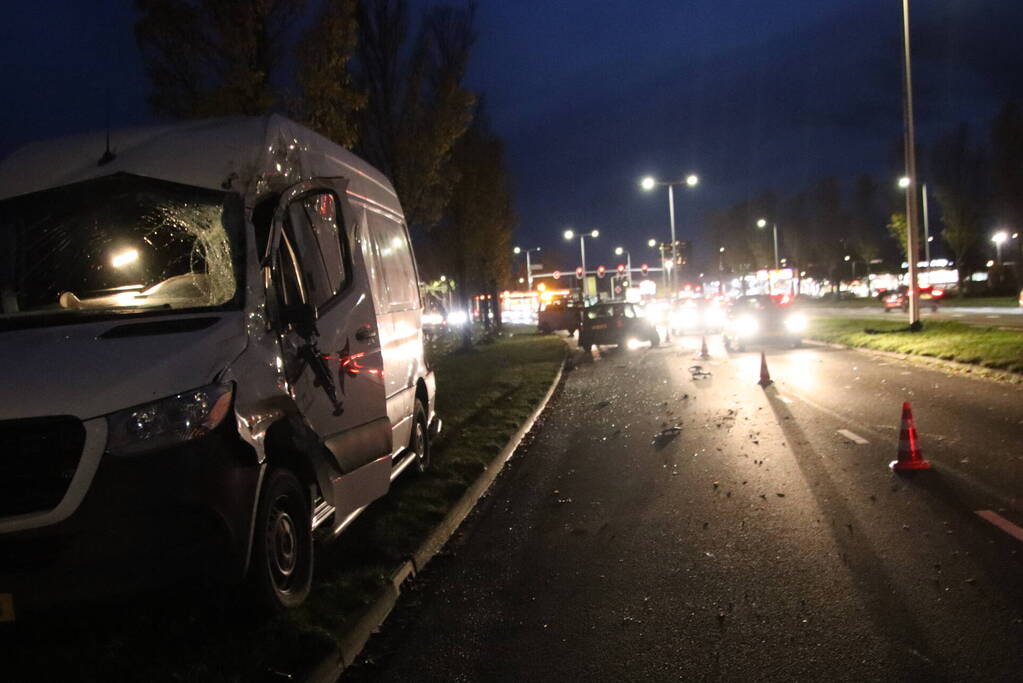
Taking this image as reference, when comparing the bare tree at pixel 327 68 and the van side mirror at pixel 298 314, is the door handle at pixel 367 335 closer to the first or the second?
the van side mirror at pixel 298 314

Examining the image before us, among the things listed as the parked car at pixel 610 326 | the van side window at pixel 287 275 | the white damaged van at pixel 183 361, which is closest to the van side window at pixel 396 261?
the white damaged van at pixel 183 361

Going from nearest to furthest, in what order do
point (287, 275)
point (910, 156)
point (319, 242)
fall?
point (287, 275) → point (319, 242) → point (910, 156)

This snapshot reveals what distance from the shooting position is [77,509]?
13.8 feet

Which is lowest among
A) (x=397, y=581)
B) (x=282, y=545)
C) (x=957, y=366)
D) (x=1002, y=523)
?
(x=957, y=366)

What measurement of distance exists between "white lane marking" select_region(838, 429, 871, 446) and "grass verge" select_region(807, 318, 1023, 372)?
6806mm

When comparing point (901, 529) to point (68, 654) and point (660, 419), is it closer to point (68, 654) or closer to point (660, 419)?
point (68, 654)

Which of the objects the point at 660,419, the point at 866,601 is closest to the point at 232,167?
the point at 866,601

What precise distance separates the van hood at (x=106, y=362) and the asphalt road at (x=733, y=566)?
1.79 m

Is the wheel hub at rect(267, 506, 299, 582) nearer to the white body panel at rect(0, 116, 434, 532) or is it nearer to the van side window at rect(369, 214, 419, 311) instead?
the white body panel at rect(0, 116, 434, 532)

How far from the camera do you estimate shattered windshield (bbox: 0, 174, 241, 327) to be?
5395 mm

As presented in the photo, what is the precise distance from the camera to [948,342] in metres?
22.1

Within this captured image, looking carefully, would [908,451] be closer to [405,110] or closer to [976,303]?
[405,110]

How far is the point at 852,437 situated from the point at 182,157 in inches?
345

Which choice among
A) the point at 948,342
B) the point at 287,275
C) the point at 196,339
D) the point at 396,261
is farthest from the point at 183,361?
the point at 948,342
